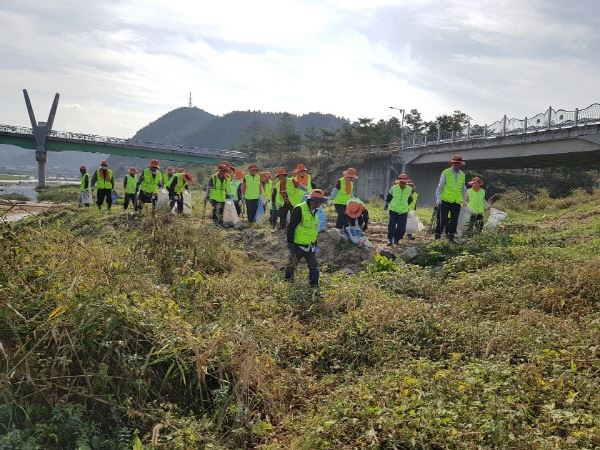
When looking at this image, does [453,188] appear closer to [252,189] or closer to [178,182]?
[252,189]

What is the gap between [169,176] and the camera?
1531cm

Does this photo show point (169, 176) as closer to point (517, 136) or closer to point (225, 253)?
point (225, 253)

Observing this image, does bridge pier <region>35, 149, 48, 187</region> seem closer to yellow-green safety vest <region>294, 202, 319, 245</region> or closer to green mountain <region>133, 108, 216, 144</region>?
yellow-green safety vest <region>294, 202, 319, 245</region>

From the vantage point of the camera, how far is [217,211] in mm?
13617

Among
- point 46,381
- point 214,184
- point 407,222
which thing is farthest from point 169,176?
point 46,381

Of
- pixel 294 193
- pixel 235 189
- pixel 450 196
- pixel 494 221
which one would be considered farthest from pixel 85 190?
pixel 494 221

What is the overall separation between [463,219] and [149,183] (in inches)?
333

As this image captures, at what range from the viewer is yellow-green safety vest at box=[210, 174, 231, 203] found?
44.3 ft

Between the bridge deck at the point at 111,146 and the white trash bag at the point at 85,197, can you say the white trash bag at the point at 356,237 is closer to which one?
the white trash bag at the point at 85,197

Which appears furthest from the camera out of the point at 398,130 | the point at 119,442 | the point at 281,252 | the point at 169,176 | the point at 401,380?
the point at 398,130

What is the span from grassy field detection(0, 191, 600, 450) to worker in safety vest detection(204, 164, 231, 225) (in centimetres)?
669

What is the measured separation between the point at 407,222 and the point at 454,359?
25.3ft

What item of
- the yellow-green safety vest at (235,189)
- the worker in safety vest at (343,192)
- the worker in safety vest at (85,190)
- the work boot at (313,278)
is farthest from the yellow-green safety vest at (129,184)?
the work boot at (313,278)

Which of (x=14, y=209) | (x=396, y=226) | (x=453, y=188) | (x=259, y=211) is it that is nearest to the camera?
(x=14, y=209)
